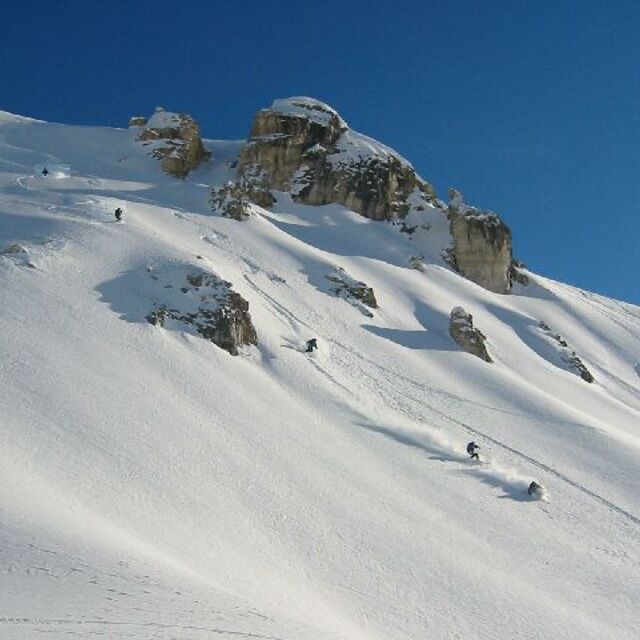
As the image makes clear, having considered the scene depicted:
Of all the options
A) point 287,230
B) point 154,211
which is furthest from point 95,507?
point 287,230

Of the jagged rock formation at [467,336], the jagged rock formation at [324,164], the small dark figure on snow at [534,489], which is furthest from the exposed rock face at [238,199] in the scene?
the small dark figure on snow at [534,489]

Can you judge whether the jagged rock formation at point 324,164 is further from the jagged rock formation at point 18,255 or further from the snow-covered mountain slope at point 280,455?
the jagged rock formation at point 18,255

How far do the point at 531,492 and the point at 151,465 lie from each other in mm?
16140

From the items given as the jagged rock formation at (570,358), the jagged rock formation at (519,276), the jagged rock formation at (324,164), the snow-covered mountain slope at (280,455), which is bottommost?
the snow-covered mountain slope at (280,455)

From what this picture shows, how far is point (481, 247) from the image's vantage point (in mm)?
65625

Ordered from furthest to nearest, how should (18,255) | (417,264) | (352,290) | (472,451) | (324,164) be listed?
(324,164)
(417,264)
(352,290)
(18,255)
(472,451)

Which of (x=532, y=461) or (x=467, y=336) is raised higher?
(x=467, y=336)

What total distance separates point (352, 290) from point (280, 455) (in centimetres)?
2270

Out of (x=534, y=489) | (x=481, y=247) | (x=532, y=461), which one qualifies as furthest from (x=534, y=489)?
(x=481, y=247)

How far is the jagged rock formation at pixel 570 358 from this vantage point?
51.9 metres

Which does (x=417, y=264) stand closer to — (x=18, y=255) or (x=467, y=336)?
(x=467, y=336)

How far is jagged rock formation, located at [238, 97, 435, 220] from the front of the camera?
68938 millimetres

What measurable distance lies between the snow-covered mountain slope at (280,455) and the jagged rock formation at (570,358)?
736mm

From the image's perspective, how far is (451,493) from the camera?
98.7 feet
